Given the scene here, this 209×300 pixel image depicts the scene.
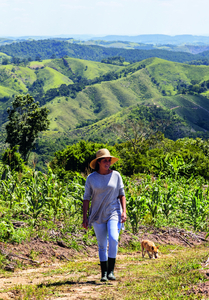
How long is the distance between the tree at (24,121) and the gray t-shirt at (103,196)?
28.4m

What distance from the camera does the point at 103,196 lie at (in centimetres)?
382

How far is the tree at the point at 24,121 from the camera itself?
31.2 metres

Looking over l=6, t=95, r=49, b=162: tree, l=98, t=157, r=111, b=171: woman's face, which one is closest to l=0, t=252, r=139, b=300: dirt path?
l=98, t=157, r=111, b=171: woman's face

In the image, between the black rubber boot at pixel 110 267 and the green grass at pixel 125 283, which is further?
the black rubber boot at pixel 110 267

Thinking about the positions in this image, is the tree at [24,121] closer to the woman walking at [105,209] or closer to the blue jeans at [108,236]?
the woman walking at [105,209]

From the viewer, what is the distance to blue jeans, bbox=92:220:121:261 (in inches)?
146

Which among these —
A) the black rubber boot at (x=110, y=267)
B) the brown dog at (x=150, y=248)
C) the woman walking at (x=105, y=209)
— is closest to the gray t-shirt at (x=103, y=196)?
the woman walking at (x=105, y=209)

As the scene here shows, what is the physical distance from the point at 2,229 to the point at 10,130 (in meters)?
28.1

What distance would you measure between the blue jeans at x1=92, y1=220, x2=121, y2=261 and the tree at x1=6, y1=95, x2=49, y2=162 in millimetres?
28480

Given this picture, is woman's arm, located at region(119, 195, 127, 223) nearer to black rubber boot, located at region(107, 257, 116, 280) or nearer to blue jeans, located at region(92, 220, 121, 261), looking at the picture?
blue jeans, located at region(92, 220, 121, 261)

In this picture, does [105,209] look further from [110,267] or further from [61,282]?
[61,282]

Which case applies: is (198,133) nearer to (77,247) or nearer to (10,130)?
(10,130)

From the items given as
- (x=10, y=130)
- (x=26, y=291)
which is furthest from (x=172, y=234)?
(x=10, y=130)

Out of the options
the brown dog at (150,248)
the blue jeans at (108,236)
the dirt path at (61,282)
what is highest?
the blue jeans at (108,236)
